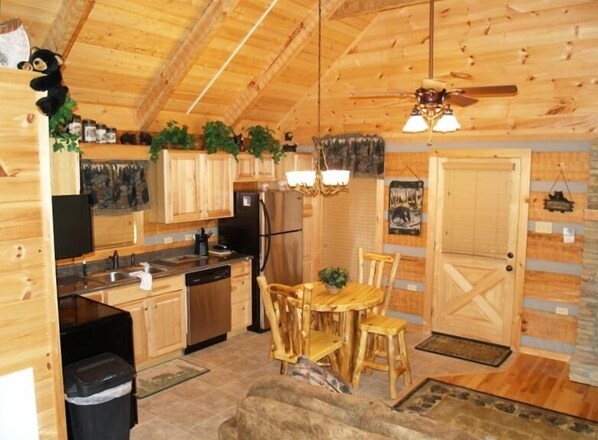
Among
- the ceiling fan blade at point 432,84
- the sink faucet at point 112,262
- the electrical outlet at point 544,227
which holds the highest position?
the ceiling fan blade at point 432,84

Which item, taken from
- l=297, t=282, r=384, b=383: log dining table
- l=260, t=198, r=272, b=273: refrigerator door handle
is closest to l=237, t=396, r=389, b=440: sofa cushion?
l=297, t=282, r=384, b=383: log dining table

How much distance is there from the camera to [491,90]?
336 cm

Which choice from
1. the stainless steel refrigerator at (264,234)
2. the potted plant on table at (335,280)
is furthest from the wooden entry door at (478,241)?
the potted plant on table at (335,280)

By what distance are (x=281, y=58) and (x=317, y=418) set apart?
166 inches

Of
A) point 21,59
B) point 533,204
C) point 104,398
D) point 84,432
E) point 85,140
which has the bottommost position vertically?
point 84,432

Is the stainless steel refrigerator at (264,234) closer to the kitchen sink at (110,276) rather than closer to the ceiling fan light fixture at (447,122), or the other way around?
the kitchen sink at (110,276)

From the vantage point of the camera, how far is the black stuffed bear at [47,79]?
2.71 meters

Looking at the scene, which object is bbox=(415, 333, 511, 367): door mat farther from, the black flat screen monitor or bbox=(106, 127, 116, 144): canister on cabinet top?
bbox=(106, 127, 116, 144): canister on cabinet top

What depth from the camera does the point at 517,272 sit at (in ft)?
18.2

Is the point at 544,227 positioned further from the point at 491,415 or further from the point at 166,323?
the point at 166,323

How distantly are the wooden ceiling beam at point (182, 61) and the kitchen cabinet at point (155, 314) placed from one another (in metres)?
1.73

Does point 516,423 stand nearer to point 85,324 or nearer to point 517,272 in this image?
point 517,272

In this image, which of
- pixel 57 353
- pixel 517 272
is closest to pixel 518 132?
pixel 517 272

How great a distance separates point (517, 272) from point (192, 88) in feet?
13.3
